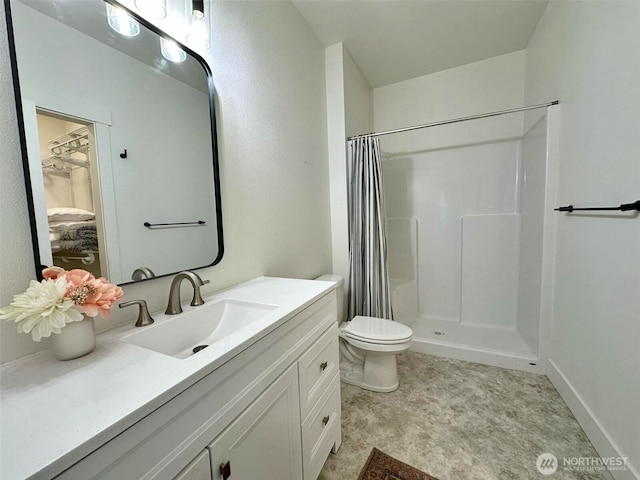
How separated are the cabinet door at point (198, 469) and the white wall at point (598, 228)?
4.99 feet

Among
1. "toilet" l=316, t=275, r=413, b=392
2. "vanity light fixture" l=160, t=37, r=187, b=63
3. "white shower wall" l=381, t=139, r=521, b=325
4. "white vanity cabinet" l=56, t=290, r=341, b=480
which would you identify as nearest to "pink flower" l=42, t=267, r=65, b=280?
"white vanity cabinet" l=56, t=290, r=341, b=480

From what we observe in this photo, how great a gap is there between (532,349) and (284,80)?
8.52ft

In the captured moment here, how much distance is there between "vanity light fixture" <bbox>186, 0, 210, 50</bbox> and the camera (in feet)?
3.18

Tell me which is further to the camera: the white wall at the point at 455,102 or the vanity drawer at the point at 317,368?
the white wall at the point at 455,102

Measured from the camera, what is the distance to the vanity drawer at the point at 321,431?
0.98m

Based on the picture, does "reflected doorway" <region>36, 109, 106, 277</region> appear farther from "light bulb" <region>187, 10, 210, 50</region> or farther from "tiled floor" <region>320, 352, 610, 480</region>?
"tiled floor" <region>320, 352, 610, 480</region>

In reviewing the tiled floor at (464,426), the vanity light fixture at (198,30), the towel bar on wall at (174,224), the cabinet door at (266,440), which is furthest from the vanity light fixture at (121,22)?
the tiled floor at (464,426)

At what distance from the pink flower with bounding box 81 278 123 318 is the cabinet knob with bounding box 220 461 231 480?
45cm

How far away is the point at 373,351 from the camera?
163 cm

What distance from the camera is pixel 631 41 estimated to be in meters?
1.03

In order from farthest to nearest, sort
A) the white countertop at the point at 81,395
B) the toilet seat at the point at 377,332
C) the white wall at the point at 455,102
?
the white wall at the point at 455,102 → the toilet seat at the point at 377,332 → the white countertop at the point at 81,395

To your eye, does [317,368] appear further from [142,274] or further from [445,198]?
[445,198]

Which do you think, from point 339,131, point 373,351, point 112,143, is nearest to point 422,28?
point 339,131

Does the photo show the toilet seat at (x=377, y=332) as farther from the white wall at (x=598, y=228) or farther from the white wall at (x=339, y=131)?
the white wall at (x=598, y=228)
